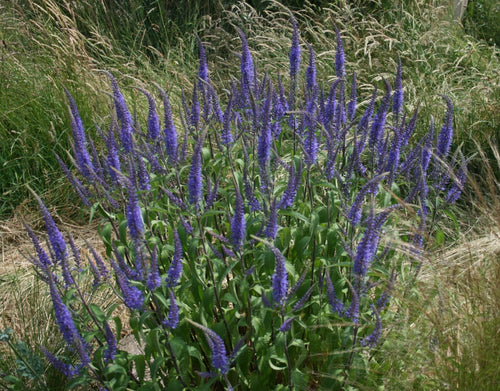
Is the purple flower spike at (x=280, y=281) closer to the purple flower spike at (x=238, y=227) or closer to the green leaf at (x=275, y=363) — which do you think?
the purple flower spike at (x=238, y=227)

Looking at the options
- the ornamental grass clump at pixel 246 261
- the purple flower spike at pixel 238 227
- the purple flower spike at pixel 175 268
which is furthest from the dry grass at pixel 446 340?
the purple flower spike at pixel 175 268

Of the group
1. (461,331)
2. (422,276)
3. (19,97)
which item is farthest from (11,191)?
(461,331)

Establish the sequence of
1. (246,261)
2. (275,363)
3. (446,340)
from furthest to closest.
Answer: (246,261), (275,363), (446,340)

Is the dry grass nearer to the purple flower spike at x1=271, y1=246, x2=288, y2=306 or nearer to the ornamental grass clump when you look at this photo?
the ornamental grass clump

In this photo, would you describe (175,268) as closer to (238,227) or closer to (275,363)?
(238,227)

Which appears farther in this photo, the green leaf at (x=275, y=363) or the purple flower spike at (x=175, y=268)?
the green leaf at (x=275, y=363)

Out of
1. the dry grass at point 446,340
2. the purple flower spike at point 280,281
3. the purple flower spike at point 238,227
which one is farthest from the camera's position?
the dry grass at point 446,340

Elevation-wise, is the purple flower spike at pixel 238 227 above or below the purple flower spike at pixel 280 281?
above

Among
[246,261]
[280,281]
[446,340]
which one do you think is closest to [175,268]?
[280,281]

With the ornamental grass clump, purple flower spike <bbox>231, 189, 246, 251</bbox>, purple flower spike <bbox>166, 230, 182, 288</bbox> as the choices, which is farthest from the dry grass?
purple flower spike <bbox>166, 230, 182, 288</bbox>

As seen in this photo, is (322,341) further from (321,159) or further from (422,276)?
(321,159)

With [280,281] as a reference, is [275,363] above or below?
below

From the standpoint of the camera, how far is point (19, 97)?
664 cm

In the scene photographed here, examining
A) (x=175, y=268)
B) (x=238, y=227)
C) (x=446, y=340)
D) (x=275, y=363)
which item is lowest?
(x=275, y=363)
